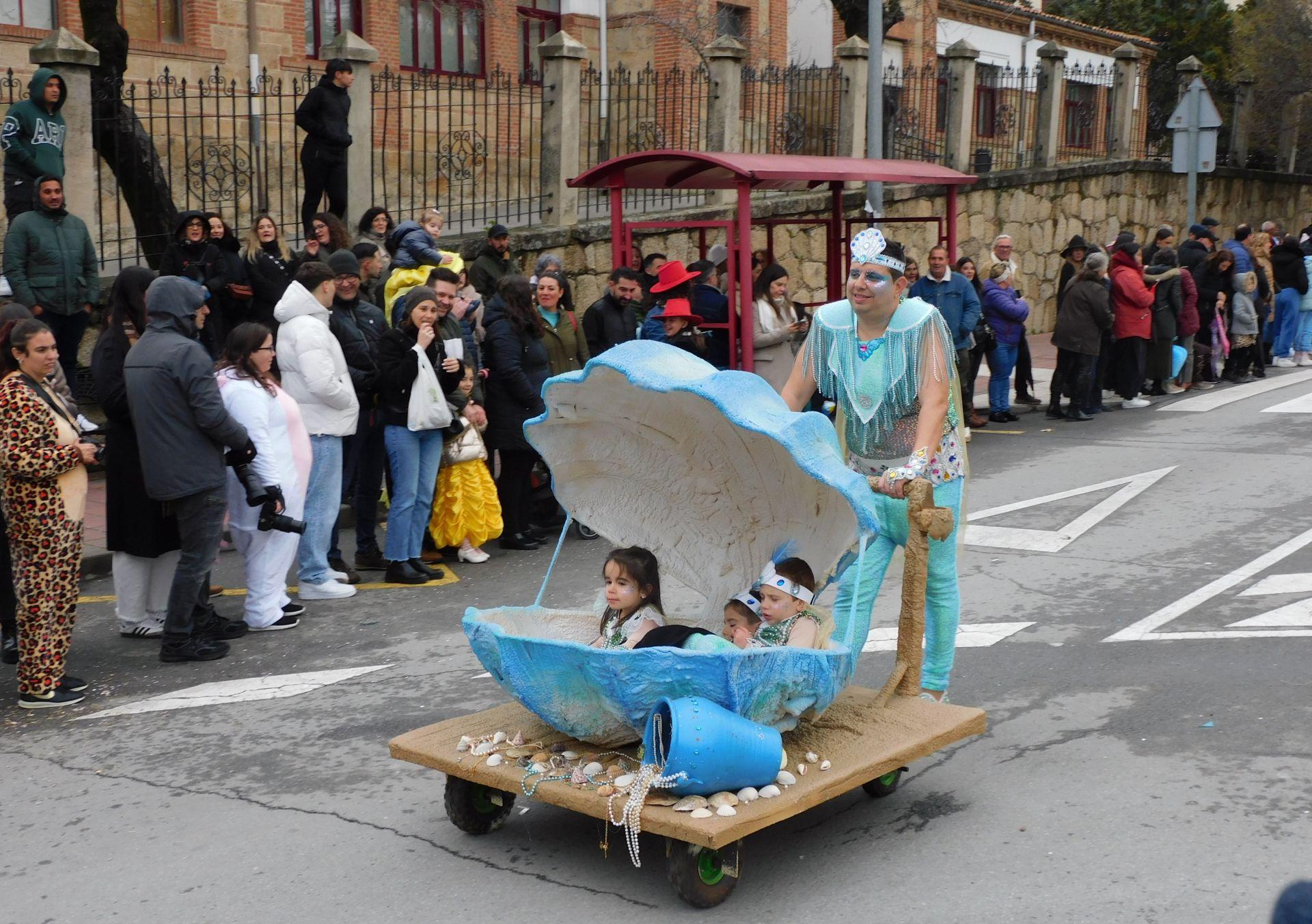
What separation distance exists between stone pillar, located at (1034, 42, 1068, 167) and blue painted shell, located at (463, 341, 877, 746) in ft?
66.3

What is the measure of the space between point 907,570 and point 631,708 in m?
1.35

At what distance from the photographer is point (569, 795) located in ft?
14.8

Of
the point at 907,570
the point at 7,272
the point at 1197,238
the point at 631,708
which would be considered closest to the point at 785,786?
the point at 631,708

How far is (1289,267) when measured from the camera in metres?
20.2

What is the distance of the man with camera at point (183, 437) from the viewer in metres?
7.32

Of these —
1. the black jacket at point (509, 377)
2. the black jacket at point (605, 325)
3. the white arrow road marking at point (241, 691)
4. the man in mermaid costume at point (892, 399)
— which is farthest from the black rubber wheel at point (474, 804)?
the black jacket at point (605, 325)

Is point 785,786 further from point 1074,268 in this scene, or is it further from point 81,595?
point 1074,268

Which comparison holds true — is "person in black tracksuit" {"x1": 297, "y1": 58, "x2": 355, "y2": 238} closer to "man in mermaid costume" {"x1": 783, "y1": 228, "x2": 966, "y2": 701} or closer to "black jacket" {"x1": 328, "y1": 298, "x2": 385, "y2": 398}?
"black jacket" {"x1": 328, "y1": 298, "x2": 385, "y2": 398}

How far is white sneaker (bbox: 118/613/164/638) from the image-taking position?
8.00 m

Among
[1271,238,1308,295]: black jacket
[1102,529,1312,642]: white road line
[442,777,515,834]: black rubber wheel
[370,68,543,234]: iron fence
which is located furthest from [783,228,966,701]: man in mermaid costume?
[1271,238,1308,295]: black jacket

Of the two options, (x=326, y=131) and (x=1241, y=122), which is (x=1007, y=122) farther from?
(x=326, y=131)

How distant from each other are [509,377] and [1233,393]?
10.8 m

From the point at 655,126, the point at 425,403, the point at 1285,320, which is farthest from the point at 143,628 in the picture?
the point at 1285,320

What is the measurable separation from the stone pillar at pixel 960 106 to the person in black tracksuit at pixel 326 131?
1142 cm
